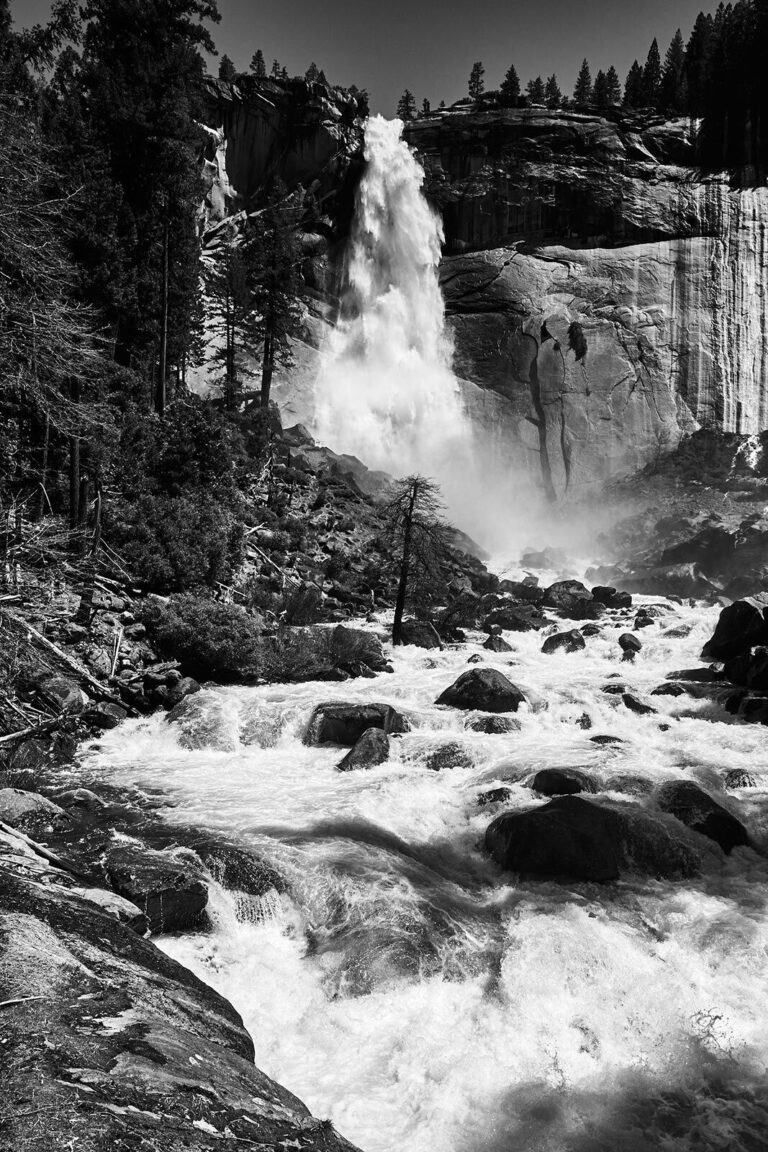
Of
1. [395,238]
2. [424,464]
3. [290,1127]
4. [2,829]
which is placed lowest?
[290,1127]

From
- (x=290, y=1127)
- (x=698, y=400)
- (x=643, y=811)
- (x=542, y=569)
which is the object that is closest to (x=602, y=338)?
(x=698, y=400)

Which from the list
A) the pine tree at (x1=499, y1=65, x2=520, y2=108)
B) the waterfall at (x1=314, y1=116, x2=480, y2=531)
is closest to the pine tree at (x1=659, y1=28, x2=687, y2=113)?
the pine tree at (x1=499, y1=65, x2=520, y2=108)

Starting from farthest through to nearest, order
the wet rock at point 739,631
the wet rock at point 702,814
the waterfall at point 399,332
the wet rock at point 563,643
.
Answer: the waterfall at point 399,332, the wet rock at point 563,643, the wet rock at point 739,631, the wet rock at point 702,814

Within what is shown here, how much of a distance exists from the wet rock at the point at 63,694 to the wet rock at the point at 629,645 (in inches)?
651

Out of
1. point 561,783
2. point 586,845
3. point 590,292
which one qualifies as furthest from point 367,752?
point 590,292

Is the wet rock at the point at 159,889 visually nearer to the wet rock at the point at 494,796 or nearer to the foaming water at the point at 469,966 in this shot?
the foaming water at the point at 469,966

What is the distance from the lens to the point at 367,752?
13672 mm

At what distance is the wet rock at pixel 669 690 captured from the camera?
17828mm

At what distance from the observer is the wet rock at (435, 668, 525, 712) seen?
16672 mm

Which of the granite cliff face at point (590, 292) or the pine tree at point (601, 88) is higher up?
the pine tree at point (601, 88)

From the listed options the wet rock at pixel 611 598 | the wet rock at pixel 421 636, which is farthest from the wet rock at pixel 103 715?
Answer: the wet rock at pixel 611 598

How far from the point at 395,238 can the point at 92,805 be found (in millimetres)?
51756

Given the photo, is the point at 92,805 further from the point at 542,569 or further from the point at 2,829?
the point at 542,569

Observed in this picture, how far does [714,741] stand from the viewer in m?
14.6
